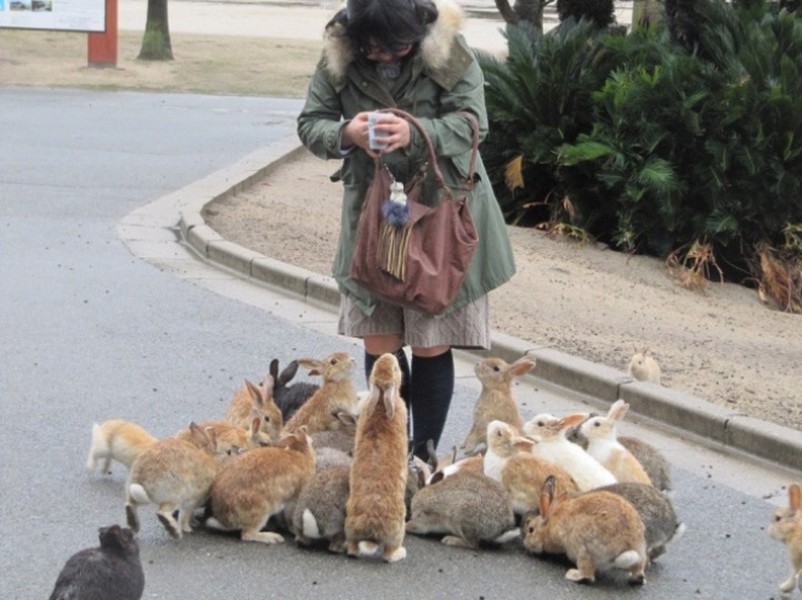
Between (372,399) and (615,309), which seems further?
(615,309)

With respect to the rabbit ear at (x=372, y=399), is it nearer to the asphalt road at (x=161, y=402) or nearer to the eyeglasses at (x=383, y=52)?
the asphalt road at (x=161, y=402)

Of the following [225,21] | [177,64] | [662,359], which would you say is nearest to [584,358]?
[662,359]

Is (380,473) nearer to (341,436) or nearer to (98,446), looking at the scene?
Answer: (341,436)

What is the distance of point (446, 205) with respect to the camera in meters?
5.95

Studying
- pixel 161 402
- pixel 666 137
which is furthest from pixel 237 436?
pixel 666 137

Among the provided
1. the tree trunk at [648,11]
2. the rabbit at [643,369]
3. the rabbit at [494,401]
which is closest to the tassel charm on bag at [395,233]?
the rabbit at [494,401]

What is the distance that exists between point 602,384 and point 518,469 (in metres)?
2.37

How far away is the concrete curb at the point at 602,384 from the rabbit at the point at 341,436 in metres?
2.08

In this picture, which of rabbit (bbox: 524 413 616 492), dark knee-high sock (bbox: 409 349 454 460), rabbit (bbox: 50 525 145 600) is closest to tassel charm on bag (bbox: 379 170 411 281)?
dark knee-high sock (bbox: 409 349 454 460)

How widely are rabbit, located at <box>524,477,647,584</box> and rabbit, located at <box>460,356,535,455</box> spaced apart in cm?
93

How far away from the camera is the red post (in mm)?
27828

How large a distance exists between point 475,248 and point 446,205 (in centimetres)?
22

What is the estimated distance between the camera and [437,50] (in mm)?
5918

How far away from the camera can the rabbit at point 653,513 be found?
5.57 metres
